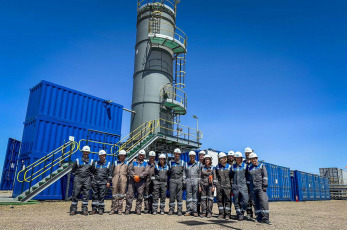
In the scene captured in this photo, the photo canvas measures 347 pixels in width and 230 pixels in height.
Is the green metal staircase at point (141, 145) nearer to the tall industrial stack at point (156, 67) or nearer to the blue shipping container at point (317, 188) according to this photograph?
the tall industrial stack at point (156, 67)

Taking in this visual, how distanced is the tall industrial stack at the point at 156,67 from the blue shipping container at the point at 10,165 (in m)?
8.91

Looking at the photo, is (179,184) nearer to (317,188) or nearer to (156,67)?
(156,67)

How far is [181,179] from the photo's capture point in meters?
7.55

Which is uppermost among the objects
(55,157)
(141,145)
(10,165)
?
(141,145)

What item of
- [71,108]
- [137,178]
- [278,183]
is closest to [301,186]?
[278,183]

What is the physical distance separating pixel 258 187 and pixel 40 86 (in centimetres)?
1096

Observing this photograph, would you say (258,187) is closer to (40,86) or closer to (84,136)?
(84,136)

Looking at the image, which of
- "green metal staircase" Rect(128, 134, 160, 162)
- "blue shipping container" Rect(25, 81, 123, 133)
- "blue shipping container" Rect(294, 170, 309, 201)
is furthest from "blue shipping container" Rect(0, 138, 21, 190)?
"blue shipping container" Rect(294, 170, 309, 201)

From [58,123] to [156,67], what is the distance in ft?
26.4

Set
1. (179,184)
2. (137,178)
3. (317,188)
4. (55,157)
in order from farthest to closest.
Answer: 1. (317,188)
2. (55,157)
3. (179,184)
4. (137,178)

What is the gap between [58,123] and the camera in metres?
A: 12.0

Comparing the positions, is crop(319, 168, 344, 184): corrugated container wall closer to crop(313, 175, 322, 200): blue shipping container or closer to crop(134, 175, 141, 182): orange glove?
crop(313, 175, 322, 200): blue shipping container

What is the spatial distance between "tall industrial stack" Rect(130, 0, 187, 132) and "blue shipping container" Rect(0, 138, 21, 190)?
351 inches

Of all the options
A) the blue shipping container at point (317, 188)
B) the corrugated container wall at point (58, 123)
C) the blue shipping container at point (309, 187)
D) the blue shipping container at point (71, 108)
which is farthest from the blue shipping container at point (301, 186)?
the corrugated container wall at point (58, 123)
